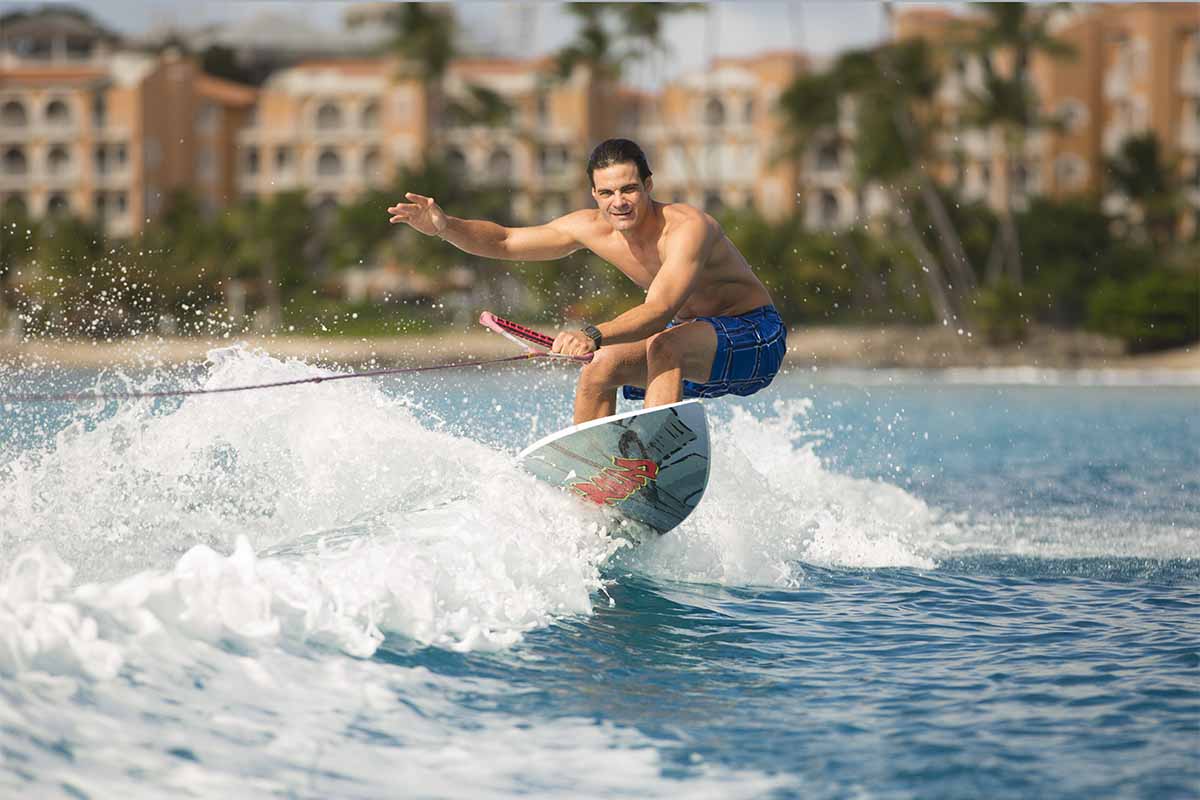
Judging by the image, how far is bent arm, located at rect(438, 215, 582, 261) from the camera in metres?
6.40

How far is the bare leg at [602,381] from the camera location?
19.9ft

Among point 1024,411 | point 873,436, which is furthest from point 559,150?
→ point 873,436

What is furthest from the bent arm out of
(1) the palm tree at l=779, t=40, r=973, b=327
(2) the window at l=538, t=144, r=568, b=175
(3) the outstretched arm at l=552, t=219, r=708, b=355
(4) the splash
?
(2) the window at l=538, t=144, r=568, b=175

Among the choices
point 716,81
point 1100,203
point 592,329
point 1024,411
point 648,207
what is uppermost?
point 716,81

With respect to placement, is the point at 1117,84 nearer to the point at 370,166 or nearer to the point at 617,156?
the point at 370,166

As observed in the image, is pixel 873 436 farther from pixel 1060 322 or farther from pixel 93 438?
pixel 1060 322

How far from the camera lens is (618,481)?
5.96 meters

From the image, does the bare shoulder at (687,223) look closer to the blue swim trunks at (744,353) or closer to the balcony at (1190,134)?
the blue swim trunks at (744,353)

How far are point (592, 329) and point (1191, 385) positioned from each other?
2741cm

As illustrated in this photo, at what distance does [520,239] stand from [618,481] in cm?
126

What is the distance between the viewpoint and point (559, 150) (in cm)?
5756

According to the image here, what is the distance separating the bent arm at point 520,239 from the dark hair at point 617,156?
53cm

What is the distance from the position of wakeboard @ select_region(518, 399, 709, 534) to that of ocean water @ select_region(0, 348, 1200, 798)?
0.51 ft

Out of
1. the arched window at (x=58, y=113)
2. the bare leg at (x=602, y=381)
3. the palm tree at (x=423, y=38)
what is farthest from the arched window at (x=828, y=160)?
the bare leg at (x=602, y=381)
